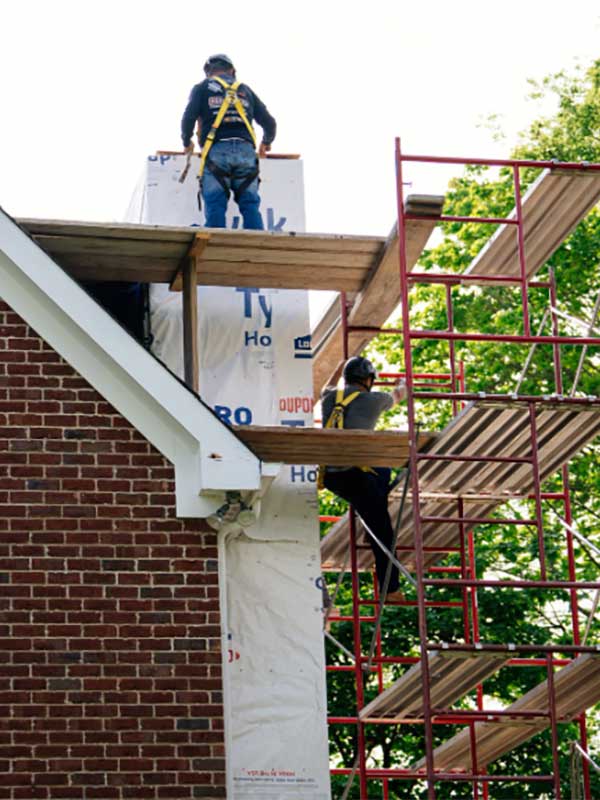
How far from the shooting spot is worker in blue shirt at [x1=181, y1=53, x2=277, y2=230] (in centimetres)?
1481

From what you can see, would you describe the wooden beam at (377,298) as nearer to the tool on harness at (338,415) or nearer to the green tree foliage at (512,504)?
the tool on harness at (338,415)

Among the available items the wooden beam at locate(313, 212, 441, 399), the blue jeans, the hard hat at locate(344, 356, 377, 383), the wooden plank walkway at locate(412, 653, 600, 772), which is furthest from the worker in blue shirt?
the wooden plank walkway at locate(412, 653, 600, 772)

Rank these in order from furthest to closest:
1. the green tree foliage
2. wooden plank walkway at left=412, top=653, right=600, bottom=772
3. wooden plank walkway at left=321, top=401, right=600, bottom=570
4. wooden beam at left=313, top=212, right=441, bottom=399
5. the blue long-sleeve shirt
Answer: the green tree foliage < the blue long-sleeve shirt < wooden plank walkway at left=412, top=653, right=600, bottom=772 < wooden beam at left=313, top=212, right=441, bottom=399 < wooden plank walkway at left=321, top=401, right=600, bottom=570

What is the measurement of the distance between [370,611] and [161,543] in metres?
15.6

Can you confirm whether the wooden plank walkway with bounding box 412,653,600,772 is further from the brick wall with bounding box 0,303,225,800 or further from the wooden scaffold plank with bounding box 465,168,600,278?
the wooden scaffold plank with bounding box 465,168,600,278

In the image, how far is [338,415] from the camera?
14617mm

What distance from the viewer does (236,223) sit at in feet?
49.4

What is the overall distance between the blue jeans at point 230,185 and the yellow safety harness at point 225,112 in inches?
2.2

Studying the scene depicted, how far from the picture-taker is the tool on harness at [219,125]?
1480 cm

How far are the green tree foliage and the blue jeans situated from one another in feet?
41.4

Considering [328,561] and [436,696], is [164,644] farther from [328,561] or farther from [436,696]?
[328,561]

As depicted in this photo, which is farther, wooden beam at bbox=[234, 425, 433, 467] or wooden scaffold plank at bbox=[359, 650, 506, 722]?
wooden scaffold plank at bbox=[359, 650, 506, 722]

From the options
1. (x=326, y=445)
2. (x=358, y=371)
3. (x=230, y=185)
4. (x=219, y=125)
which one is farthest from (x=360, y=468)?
(x=219, y=125)

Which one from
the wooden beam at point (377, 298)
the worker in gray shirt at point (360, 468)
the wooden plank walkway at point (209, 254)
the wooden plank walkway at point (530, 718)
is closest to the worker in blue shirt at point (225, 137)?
the wooden plank walkway at point (209, 254)
